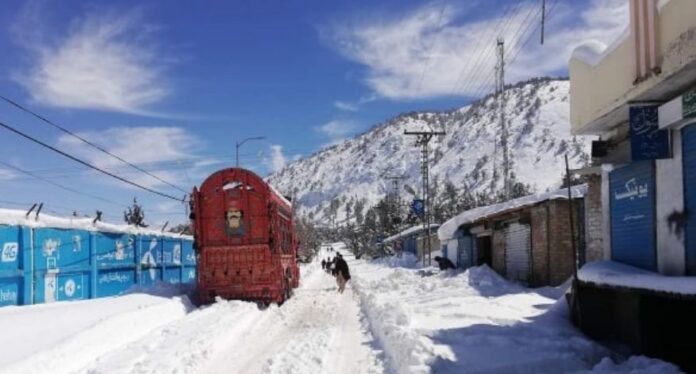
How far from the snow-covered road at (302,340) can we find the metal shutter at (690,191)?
168 centimetres

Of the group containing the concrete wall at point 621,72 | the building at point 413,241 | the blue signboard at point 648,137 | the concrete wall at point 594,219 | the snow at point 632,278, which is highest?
the concrete wall at point 621,72

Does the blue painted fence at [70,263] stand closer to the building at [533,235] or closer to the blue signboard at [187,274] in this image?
the blue signboard at [187,274]

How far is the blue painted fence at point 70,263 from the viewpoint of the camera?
13.2 metres

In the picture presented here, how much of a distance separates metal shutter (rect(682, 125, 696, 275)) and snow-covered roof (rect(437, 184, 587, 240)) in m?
9.64

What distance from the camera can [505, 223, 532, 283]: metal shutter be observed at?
70.4ft

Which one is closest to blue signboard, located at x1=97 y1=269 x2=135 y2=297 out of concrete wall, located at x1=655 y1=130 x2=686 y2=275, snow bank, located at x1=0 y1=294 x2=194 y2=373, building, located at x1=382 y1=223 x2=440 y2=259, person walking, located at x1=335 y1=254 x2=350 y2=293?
snow bank, located at x1=0 y1=294 x2=194 y2=373

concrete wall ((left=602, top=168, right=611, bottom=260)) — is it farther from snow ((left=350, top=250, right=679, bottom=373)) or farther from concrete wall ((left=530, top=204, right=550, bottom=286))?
concrete wall ((left=530, top=204, right=550, bottom=286))

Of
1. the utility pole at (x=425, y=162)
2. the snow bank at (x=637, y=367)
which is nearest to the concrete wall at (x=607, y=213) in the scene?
the snow bank at (x=637, y=367)

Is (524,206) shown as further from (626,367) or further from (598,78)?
(626,367)

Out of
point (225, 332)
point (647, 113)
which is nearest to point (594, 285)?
point (647, 113)

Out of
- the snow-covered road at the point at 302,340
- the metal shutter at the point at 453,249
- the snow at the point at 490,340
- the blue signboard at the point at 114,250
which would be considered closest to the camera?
the snow at the point at 490,340

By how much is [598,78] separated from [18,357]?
10002 millimetres

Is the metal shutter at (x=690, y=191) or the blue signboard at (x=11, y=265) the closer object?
the metal shutter at (x=690, y=191)

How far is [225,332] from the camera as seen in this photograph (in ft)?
42.3
